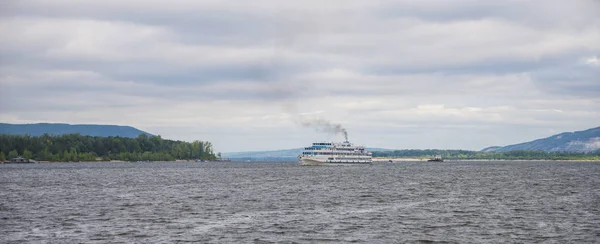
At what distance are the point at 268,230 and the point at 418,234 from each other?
48.0 feet

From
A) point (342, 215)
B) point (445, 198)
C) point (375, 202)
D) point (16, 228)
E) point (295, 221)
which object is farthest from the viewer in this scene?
point (445, 198)

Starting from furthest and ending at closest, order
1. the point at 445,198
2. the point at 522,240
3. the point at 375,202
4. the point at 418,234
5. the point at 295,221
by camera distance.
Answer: the point at 445,198 < the point at 375,202 < the point at 295,221 < the point at 418,234 < the point at 522,240

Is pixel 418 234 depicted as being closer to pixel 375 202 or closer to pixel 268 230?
pixel 268 230

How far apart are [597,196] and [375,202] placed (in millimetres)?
39099

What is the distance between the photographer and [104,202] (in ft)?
335

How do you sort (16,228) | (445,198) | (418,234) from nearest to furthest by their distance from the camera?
(418,234) → (16,228) → (445,198)

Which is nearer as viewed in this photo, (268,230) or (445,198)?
(268,230)

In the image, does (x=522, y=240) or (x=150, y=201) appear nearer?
(x=522, y=240)

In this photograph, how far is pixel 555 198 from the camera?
10906 cm

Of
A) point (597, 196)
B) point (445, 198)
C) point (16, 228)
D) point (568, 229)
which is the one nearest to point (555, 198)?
point (597, 196)

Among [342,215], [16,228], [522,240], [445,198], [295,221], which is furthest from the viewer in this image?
[445,198]

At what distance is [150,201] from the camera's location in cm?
10356

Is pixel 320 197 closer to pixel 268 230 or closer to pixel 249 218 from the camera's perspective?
pixel 249 218

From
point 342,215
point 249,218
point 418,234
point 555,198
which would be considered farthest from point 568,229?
point 555,198
